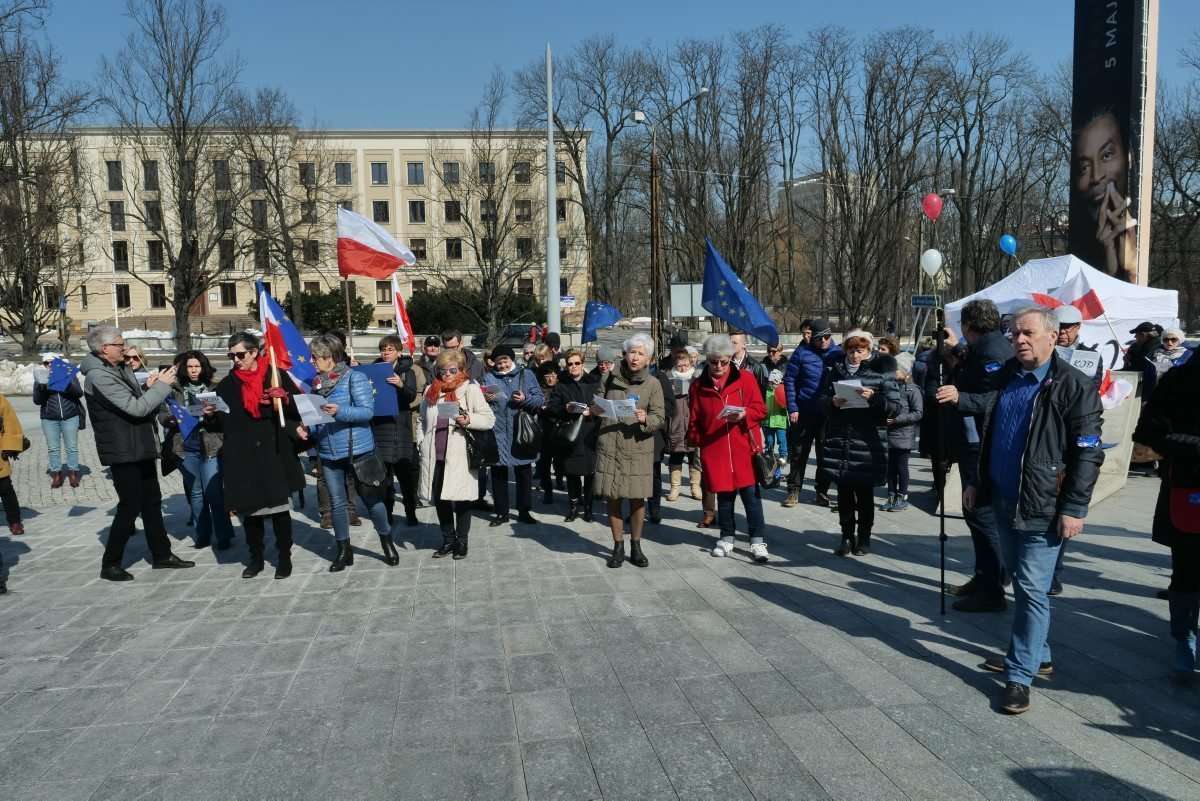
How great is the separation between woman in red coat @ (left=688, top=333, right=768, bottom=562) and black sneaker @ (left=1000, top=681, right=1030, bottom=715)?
115 inches

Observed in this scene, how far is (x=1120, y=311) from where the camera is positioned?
12.7m

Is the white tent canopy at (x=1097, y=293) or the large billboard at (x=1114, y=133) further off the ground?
the large billboard at (x=1114, y=133)

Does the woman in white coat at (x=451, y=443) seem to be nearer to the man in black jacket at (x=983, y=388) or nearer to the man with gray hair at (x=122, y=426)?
the man with gray hair at (x=122, y=426)

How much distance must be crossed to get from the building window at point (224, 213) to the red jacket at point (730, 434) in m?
34.5

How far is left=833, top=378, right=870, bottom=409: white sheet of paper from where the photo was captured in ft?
22.1

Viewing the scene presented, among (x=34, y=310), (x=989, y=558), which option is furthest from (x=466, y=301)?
(x=989, y=558)

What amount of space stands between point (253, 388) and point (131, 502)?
1.44 m

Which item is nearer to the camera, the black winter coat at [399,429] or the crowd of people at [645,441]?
the crowd of people at [645,441]

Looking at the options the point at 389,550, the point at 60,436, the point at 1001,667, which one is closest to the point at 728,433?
the point at 1001,667

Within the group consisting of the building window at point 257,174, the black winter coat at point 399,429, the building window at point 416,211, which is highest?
the building window at point 416,211

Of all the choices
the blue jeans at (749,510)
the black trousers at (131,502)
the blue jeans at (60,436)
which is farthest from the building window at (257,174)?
the blue jeans at (749,510)

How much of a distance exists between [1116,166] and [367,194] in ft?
193

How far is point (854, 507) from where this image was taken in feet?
23.9

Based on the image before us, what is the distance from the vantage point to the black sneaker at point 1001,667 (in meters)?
4.65
